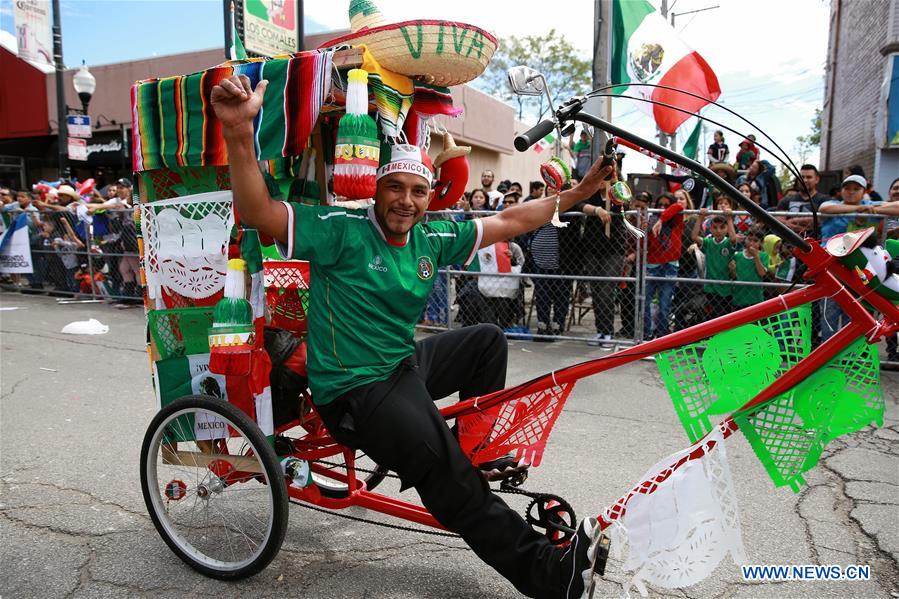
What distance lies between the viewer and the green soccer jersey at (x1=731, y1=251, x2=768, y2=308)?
662 centimetres

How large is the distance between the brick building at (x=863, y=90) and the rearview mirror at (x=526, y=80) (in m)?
13.6

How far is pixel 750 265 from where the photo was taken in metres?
6.63

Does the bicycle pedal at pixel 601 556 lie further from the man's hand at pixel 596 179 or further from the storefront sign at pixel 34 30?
the storefront sign at pixel 34 30

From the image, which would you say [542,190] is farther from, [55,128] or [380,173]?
[55,128]

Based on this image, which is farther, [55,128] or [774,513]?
[55,128]

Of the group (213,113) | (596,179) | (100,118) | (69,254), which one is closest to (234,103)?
(213,113)

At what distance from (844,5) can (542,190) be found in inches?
645

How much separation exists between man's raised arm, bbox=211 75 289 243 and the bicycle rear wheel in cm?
81

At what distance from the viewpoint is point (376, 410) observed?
8.02 feet

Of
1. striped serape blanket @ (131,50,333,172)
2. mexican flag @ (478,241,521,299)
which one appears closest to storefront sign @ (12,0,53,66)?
mexican flag @ (478,241,521,299)

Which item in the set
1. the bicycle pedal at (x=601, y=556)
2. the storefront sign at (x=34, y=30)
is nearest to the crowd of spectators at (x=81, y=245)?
the storefront sign at (x=34, y=30)

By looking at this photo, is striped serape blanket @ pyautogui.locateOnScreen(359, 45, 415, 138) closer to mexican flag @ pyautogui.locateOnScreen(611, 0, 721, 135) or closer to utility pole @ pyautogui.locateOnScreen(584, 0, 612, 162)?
mexican flag @ pyautogui.locateOnScreen(611, 0, 721, 135)

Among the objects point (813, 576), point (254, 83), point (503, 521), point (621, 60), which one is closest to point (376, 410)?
point (503, 521)

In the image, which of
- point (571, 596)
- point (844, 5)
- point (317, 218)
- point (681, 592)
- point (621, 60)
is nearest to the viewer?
point (571, 596)
